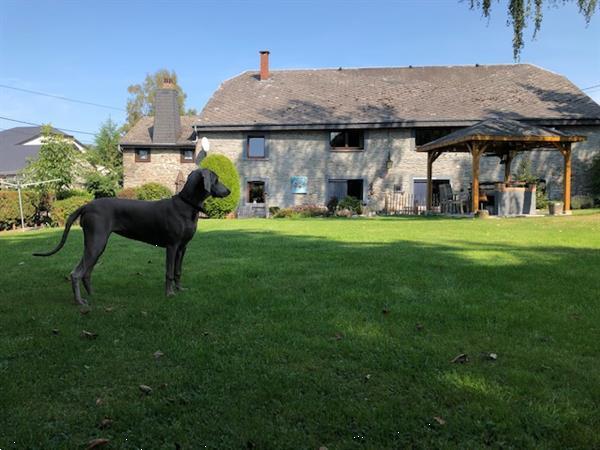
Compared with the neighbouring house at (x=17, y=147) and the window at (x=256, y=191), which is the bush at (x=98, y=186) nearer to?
the window at (x=256, y=191)

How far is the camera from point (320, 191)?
25734 mm

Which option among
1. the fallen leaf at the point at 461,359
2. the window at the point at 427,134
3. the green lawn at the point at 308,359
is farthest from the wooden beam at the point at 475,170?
the fallen leaf at the point at 461,359

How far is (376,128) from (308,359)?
22.9 metres

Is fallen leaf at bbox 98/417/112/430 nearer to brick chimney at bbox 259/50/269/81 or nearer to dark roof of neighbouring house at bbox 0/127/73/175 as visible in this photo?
brick chimney at bbox 259/50/269/81

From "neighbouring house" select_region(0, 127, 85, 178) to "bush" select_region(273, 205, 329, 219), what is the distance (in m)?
28.3

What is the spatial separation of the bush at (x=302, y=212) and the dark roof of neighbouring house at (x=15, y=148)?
30.9 m

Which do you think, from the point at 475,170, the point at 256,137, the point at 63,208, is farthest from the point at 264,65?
the point at 475,170

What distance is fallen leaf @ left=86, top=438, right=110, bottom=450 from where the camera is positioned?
2.15 m

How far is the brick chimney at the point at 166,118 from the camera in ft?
98.9

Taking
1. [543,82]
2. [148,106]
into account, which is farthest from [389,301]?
[148,106]

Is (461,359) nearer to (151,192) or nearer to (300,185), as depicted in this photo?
(300,185)

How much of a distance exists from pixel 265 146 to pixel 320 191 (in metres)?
3.91

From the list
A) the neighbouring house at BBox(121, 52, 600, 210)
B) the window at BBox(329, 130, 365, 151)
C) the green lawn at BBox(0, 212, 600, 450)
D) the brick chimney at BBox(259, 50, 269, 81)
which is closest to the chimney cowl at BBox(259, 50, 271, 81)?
the brick chimney at BBox(259, 50, 269, 81)

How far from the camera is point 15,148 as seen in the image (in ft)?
163
